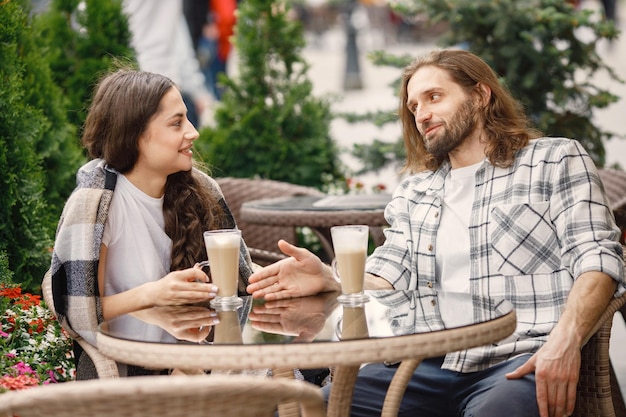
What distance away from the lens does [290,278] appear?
2.85 meters

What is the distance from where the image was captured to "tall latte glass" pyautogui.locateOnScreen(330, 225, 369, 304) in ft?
8.46

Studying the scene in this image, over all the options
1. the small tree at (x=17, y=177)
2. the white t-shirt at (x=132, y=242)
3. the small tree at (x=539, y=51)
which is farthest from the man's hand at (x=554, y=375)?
the small tree at (x=539, y=51)

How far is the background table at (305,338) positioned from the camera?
83.0 inches

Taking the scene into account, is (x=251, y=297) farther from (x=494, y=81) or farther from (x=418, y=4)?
(x=418, y=4)

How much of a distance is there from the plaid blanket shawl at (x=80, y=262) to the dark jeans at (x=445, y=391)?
714mm

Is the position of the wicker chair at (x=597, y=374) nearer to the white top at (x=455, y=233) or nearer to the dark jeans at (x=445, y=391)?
the dark jeans at (x=445, y=391)

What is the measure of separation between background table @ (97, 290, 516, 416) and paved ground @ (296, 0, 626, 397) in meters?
2.24

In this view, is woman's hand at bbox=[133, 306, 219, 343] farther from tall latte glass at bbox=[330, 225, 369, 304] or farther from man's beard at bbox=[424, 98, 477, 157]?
man's beard at bbox=[424, 98, 477, 157]

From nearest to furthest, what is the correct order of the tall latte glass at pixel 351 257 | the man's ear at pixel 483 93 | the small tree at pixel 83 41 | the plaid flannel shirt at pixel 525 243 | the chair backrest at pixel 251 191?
the tall latte glass at pixel 351 257 → the plaid flannel shirt at pixel 525 243 → the man's ear at pixel 483 93 → the chair backrest at pixel 251 191 → the small tree at pixel 83 41

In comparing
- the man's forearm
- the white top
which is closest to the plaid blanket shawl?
the white top

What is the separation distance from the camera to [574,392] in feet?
8.63

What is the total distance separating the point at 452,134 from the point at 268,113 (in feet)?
10.8

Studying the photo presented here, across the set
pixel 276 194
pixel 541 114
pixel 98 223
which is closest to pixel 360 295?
pixel 98 223

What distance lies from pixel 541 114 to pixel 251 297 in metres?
3.64
